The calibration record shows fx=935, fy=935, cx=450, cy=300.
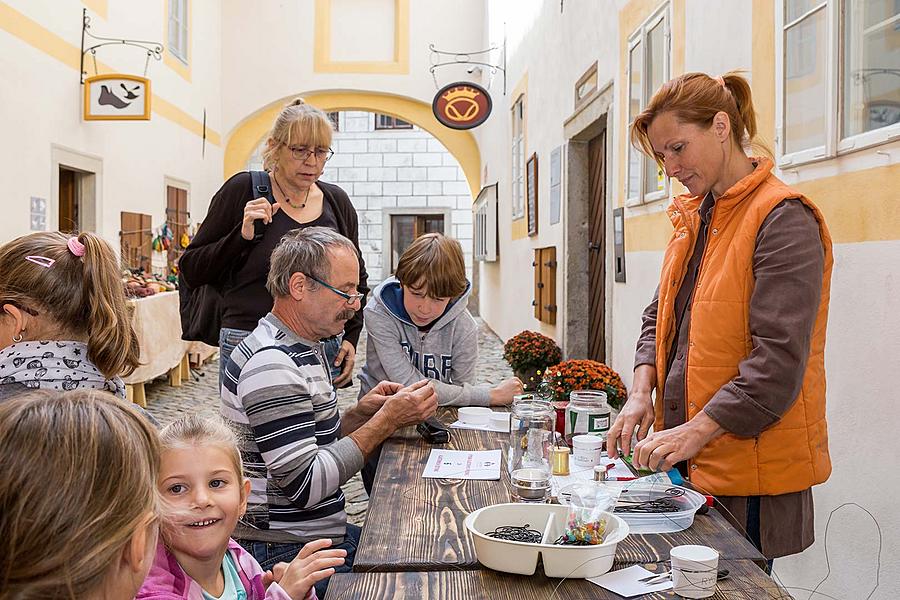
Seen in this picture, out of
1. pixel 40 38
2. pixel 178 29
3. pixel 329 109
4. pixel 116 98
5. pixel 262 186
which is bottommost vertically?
pixel 262 186

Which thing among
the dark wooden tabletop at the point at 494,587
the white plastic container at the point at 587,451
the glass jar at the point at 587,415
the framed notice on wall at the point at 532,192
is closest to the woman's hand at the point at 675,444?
the white plastic container at the point at 587,451

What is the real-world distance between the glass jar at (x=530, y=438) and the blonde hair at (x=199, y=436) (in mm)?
778

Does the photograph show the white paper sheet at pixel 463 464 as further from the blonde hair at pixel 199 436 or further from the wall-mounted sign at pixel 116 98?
the wall-mounted sign at pixel 116 98

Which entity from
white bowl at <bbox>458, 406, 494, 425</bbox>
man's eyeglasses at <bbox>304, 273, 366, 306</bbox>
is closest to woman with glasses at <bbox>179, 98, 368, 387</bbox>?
white bowl at <bbox>458, 406, 494, 425</bbox>

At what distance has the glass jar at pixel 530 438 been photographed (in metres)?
2.33

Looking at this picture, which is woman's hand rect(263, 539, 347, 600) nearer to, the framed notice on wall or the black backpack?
the black backpack

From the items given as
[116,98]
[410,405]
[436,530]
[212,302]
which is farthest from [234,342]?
[116,98]

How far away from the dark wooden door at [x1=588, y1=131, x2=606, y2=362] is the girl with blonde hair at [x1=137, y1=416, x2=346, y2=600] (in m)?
5.52

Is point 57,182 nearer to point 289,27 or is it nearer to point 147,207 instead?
point 147,207

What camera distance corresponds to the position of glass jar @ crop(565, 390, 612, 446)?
2637 millimetres

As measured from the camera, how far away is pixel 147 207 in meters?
11.7

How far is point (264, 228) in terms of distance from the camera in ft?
11.1

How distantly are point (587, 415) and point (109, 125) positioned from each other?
907 centimetres

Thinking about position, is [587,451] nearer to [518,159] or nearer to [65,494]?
[65,494]
